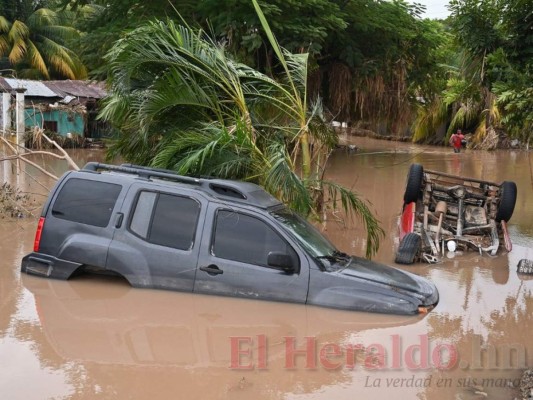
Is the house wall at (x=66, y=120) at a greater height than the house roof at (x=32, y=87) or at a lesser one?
lesser

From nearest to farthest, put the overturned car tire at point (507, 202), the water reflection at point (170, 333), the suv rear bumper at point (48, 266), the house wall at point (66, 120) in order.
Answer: the water reflection at point (170, 333) < the suv rear bumper at point (48, 266) < the overturned car tire at point (507, 202) < the house wall at point (66, 120)

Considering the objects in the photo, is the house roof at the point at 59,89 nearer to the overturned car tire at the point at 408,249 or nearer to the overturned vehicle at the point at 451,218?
the overturned vehicle at the point at 451,218

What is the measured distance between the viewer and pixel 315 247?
7410 millimetres

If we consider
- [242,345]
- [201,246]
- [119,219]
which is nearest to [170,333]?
[242,345]

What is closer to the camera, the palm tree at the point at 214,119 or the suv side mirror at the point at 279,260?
the suv side mirror at the point at 279,260

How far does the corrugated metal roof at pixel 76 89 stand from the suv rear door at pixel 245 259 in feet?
84.0

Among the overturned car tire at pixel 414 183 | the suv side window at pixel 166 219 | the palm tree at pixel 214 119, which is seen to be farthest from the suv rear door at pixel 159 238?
the overturned car tire at pixel 414 183

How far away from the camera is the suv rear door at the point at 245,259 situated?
23.3 feet

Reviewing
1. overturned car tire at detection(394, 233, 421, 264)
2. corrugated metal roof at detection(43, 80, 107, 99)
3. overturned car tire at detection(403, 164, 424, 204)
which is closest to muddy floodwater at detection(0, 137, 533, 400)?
overturned car tire at detection(394, 233, 421, 264)

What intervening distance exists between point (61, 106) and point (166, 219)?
78.8 feet

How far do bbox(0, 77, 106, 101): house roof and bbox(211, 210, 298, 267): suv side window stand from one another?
23509mm

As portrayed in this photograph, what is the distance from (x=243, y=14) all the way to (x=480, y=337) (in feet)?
38.4

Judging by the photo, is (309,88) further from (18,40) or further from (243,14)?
(18,40)

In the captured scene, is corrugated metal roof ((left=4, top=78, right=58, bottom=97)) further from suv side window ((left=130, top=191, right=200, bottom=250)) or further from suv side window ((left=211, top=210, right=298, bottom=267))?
suv side window ((left=211, top=210, right=298, bottom=267))
